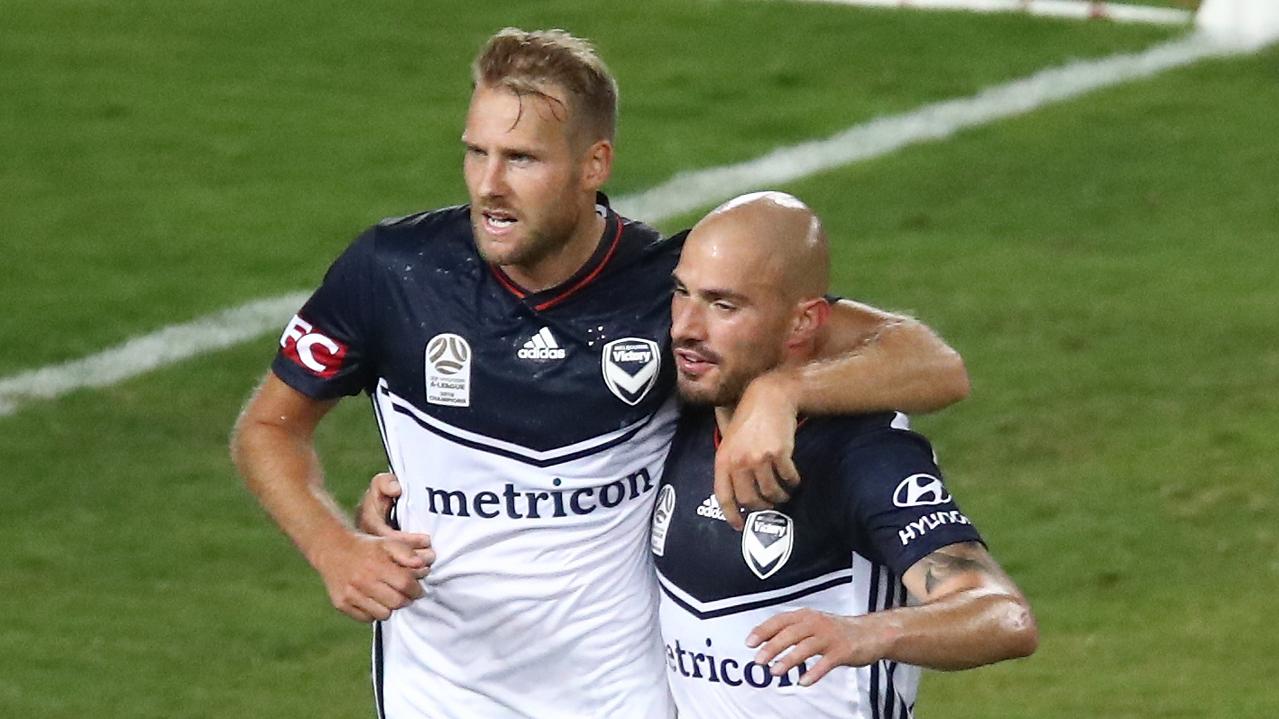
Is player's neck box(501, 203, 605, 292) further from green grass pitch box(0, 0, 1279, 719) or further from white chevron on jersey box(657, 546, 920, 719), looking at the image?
green grass pitch box(0, 0, 1279, 719)

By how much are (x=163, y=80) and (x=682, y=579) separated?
10.5 metres

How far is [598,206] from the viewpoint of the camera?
18.2ft

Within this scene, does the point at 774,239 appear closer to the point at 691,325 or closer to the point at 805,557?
the point at 691,325

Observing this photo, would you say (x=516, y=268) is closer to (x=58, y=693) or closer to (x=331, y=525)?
(x=331, y=525)

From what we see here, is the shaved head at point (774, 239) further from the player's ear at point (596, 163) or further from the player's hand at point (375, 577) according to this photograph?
the player's hand at point (375, 577)

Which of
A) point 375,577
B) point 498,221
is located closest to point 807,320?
point 498,221

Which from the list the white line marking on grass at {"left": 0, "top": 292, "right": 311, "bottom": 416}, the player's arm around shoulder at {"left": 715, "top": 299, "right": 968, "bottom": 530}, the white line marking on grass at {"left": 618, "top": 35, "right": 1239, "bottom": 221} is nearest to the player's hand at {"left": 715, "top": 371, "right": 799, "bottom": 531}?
the player's arm around shoulder at {"left": 715, "top": 299, "right": 968, "bottom": 530}

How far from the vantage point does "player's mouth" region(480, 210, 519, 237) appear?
520 centimetres

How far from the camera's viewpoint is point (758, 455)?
4633mm

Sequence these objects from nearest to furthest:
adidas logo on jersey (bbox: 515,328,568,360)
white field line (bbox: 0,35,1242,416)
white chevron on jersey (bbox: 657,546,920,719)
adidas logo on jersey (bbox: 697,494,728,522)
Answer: white chevron on jersey (bbox: 657,546,920,719) < adidas logo on jersey (bbox: 697,494,728,522) < adidas logo on jersey (bbox: 515,328,568,360) < white field line (bbox: 0,35,1242,416)

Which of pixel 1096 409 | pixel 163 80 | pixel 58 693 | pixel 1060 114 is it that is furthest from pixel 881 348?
pixel 163 80

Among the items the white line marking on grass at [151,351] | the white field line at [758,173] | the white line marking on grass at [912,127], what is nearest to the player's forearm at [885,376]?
the white line marking on grass at [151,351]

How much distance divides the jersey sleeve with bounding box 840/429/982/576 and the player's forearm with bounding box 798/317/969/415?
0.09 metres

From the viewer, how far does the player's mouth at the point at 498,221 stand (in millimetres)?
5203
